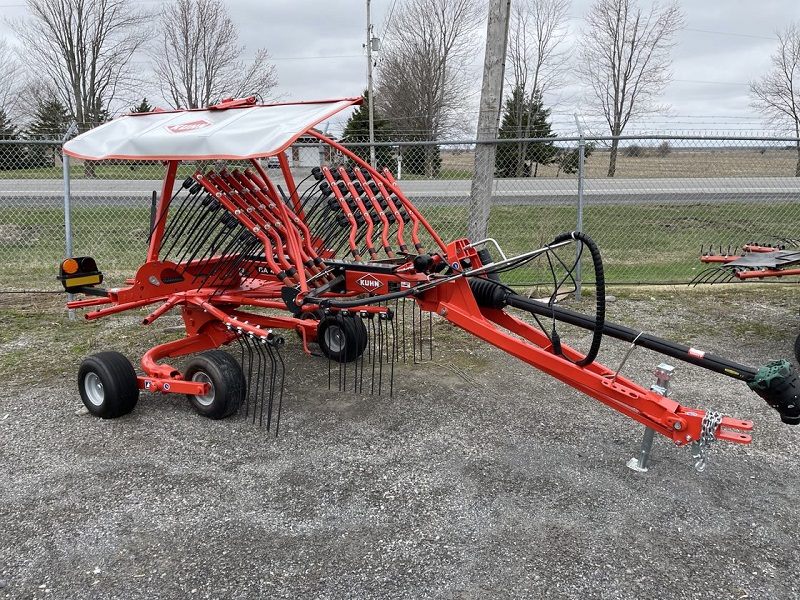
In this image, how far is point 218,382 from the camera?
4.33 meters

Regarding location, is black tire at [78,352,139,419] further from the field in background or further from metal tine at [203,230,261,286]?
the field in background

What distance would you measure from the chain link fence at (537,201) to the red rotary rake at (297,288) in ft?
9.70

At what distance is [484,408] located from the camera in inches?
185

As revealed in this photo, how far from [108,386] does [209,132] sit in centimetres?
180

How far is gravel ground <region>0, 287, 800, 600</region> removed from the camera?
291 cm

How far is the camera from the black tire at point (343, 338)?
543 centimetres

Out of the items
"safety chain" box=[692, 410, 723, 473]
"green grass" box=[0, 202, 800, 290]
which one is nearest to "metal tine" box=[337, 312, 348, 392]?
"safety chain" box=[692, 410, 723, 473]

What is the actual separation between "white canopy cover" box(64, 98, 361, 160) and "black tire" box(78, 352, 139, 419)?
1368 mm

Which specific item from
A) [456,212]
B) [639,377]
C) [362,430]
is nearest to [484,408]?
[362,430]

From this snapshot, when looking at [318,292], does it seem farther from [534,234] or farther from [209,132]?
[534,234]

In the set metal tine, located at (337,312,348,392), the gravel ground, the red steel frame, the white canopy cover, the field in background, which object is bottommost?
the gravel ground

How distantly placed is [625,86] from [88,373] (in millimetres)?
25637

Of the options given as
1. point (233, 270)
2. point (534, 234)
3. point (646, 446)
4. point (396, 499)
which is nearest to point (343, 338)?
point (233, 270)

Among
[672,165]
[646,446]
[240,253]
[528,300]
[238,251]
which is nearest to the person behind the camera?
[646,446]
